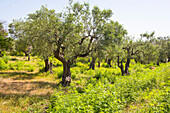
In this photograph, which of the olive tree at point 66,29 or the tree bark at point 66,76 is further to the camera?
the tree bark at point 66,76

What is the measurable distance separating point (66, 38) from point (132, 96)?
22.7 feet

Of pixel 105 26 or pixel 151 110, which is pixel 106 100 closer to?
pixel 151 110

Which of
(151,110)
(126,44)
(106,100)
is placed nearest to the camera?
(151,110)

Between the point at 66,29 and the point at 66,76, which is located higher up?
the point at 66,29

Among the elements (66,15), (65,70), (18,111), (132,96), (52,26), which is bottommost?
(18,111)

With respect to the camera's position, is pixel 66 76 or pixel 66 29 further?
pixel 66 76

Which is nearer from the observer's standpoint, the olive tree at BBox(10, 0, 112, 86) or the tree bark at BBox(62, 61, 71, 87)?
the olive tree at BBox(10, 0, 112, 86)

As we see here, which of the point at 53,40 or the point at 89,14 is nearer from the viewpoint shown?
the point at 53,40

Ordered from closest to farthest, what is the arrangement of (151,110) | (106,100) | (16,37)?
(151,110)
(106,100)
(16,37)

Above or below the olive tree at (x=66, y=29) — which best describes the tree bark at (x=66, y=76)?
below

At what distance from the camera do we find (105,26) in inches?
469

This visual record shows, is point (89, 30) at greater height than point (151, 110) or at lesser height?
greater

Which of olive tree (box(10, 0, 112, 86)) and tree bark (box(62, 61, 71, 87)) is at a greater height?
olive tree (box(10, 0, 112, 86))

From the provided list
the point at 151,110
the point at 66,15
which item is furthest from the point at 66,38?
the point at 151,110
